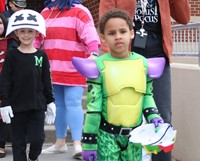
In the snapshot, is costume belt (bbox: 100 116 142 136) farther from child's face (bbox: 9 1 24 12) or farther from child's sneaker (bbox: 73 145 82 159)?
child's face (bbox: 9 1 24 12)

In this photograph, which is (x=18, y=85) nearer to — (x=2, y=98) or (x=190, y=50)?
(x=2, y=98)

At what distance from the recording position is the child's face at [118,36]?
137 inches

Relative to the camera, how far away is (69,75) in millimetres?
5480

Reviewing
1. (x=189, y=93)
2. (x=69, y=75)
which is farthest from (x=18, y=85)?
(x=189, y=93)

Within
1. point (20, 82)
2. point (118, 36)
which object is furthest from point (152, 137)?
point (20, 82)

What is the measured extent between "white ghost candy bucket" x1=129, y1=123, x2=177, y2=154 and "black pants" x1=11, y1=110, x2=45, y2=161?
1571 mm

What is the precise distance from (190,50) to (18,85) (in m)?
2.78

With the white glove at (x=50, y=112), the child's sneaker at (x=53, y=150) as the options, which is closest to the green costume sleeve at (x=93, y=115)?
the white glove at (x=50, y=112)

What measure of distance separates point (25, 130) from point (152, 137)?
5.78 ft

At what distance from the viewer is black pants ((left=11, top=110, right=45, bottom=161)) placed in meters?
4.62

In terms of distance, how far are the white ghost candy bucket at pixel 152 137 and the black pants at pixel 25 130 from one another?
1.57 meters

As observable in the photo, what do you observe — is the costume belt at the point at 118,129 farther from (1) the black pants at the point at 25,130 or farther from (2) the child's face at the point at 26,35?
(2) the child's face at the point at 26,35

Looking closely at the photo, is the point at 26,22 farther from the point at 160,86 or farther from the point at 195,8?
the point at 195,8

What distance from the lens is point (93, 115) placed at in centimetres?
342
